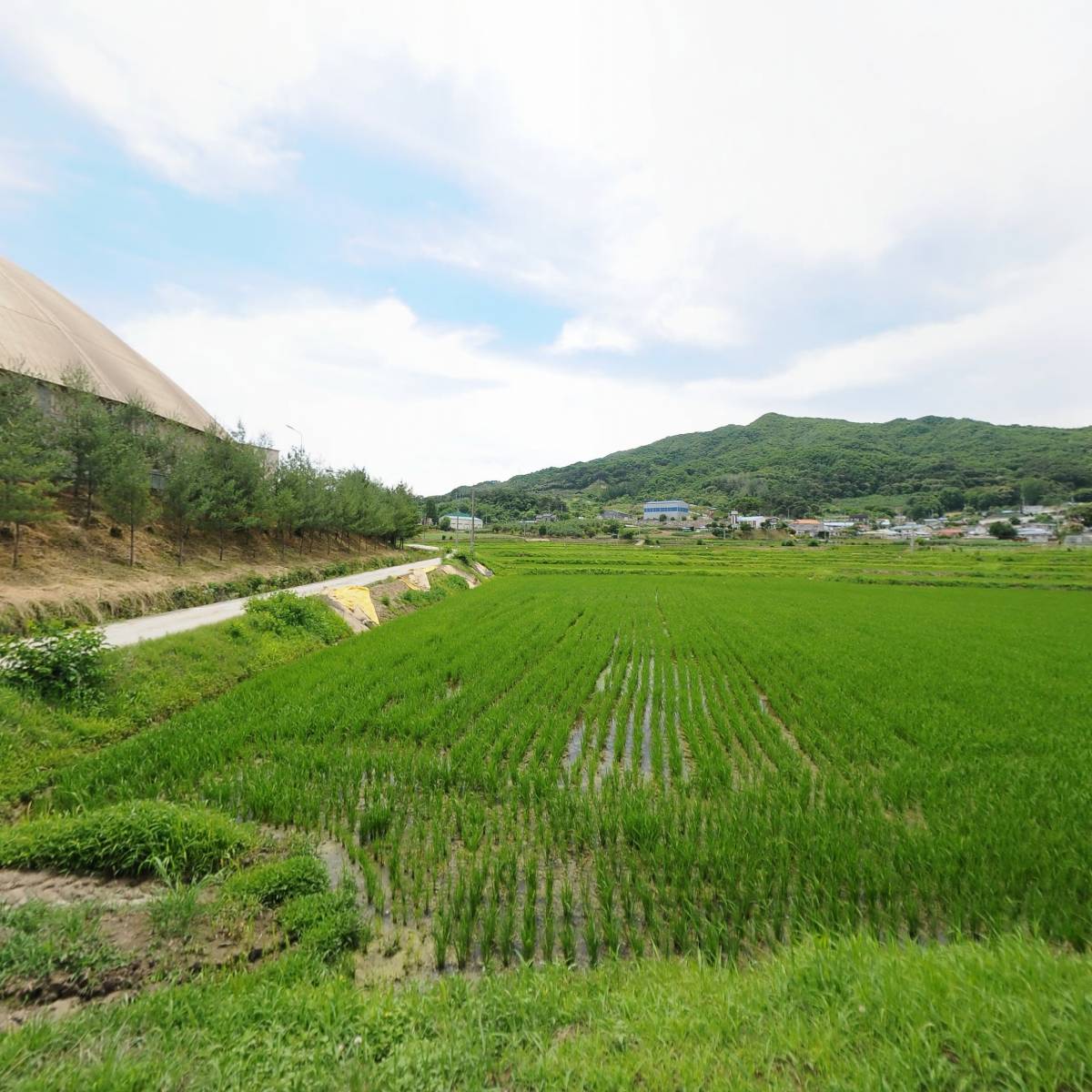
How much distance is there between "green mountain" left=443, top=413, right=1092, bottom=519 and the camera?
127 m

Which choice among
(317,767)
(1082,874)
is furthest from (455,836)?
(1082,874)

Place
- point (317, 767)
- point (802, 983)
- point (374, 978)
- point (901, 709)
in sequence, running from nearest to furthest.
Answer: point (802, 983)
point (374, 978)
point (317, 767)
point (901, 709)

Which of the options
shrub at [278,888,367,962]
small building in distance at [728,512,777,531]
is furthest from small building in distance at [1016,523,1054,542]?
shrub at [278,888,367,962]

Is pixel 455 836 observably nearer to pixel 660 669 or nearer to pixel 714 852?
pixel 714 852

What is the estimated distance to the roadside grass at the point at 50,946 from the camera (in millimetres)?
2938

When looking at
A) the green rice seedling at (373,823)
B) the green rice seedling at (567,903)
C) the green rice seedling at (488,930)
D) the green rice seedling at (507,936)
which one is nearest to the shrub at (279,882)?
the green rice seedling at (373,823)

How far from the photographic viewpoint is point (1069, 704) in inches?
350

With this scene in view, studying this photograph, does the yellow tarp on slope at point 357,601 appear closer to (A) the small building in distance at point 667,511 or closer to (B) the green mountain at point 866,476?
(B) the green mountain at point 866,476

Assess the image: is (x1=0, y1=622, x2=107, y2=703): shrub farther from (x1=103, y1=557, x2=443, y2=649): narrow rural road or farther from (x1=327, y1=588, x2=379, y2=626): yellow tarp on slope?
(x1=327, y1=588, x2=379, y2=626): yellow tarp on slope

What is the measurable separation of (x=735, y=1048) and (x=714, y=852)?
6.98 ft

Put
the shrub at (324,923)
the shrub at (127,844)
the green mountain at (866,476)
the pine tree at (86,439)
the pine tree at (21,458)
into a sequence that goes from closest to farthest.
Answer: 1. the shrub at (324,923)
2. the shrub at (127,844)
3. the pine tree at (21,458)
4. the pine tree at (86,439)
5. the green mountain at (866,476)

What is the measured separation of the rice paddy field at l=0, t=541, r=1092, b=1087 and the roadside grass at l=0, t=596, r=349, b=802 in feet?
1.73

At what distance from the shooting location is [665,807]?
516 centimetres

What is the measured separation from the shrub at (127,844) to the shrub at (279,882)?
452 mm
